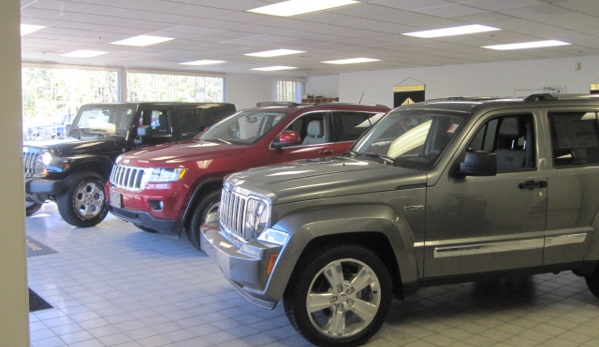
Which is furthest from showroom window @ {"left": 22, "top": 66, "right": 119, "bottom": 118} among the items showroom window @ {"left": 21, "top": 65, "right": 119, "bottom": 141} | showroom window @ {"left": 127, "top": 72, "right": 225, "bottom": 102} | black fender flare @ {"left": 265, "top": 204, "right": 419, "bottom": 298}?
black fender flare @ {"left": 265, "top": 204, "right": 419, "bottom": 298}

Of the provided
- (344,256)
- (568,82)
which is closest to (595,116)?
(344,256)

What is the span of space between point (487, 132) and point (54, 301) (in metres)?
3.82

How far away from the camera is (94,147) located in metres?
7.80

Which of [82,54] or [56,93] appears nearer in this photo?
[82,54]

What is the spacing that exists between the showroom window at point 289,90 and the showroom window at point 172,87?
281 cm

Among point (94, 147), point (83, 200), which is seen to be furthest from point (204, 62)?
point (83, 200)

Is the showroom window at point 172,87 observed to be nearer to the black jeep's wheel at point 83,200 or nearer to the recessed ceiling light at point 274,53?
the recessed ceiling light at point 274,53

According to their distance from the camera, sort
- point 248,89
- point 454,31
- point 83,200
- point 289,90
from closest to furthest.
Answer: point 83,200
point 454,31
point 248,89
point 289,90

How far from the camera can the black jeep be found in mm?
7449

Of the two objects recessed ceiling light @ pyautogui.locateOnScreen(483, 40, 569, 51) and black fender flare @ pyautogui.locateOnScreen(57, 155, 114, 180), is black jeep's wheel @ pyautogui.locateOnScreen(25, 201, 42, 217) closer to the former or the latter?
black fender flare @ pyautogui.locateOnScreen(57, 155, 114, 180)

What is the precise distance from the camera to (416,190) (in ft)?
12.7

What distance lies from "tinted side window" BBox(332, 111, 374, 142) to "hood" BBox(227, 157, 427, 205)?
2697 millimetres

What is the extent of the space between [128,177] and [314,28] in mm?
5164

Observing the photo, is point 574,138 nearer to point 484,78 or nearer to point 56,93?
point 484,78
